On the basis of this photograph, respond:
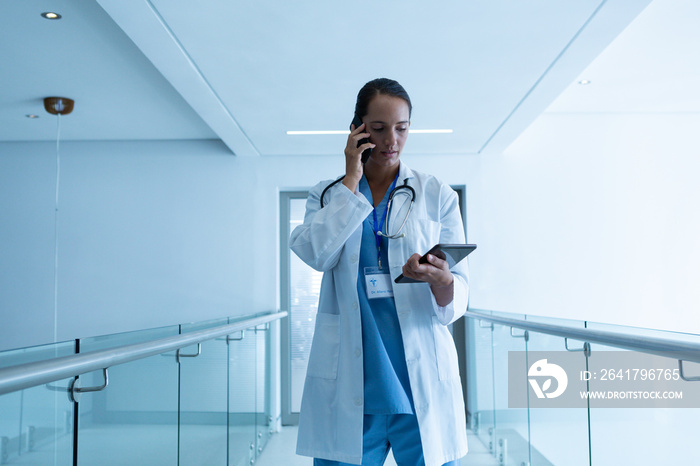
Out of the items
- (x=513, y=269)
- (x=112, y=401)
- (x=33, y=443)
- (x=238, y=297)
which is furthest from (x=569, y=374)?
(x=238, y=297)

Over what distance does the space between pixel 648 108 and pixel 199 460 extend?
5240mm

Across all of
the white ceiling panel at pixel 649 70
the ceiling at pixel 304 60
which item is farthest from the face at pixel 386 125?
the white ceiling panel at pixel 649 70

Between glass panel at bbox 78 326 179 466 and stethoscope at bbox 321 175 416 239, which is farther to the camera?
glass panel at bbox 78 326 179 466

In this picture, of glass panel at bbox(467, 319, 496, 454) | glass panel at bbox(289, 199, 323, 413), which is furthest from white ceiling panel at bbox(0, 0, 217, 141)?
glass panel at bbox(467, 319, 496, 454)

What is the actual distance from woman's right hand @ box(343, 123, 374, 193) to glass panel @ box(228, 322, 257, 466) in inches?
99.4

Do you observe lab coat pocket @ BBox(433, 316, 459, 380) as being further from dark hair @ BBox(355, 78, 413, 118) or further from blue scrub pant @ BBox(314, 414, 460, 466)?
dark hair @ BBox(355, 78, 413, 118)

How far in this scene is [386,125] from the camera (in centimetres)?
139

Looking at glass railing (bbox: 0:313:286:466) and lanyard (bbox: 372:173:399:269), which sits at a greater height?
lanyard (bbox: 372:173:399:269)

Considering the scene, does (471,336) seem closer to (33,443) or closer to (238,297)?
(238,297)

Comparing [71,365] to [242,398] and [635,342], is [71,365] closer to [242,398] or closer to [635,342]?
[635,342]

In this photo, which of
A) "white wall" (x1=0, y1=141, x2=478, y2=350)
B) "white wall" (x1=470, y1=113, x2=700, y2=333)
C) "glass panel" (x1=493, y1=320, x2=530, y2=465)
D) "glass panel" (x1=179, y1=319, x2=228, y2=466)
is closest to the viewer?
"glass panel" (x1=179, y1=319, x2=228, y2=466)

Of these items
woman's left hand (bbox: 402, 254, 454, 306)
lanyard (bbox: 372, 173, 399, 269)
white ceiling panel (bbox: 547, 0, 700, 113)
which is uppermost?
white ceiling panel (bbox: 547, 0, 700, 113)

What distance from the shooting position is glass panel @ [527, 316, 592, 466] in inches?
97.1

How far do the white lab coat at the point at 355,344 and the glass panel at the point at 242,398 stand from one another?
2433 mm
